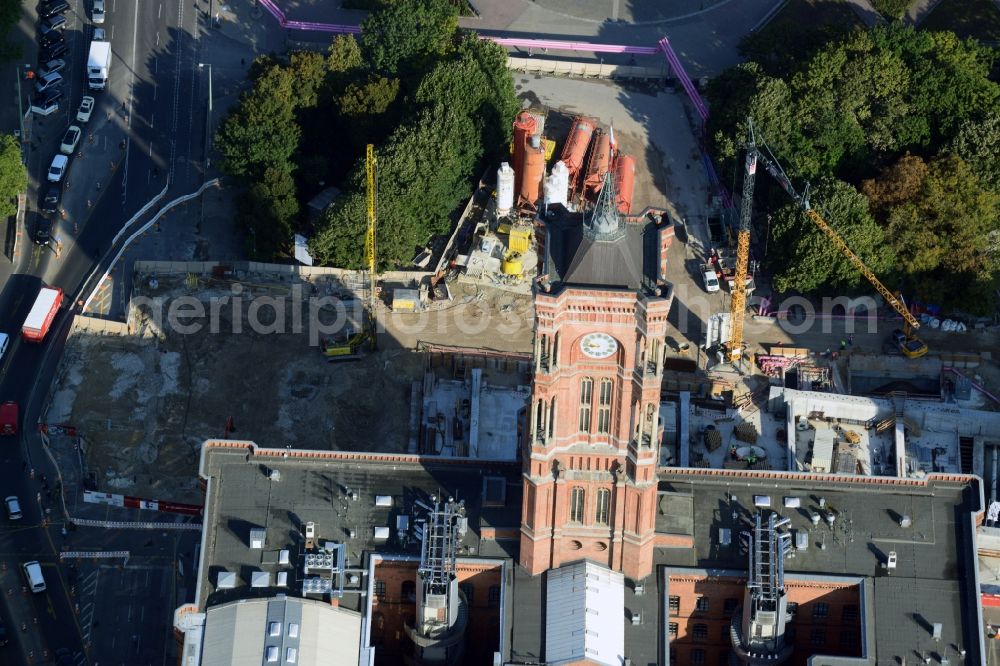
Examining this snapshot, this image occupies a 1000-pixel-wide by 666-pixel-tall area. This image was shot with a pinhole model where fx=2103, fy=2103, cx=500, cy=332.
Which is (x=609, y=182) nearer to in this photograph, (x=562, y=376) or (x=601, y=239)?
(x=601, y=239)

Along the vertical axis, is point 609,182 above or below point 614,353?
above

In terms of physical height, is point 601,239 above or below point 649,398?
above

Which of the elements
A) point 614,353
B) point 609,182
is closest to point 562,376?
point 614,353

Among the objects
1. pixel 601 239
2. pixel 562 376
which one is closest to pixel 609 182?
pixel 601 239

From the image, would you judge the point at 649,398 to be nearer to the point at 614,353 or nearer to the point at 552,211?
the point at 614,353

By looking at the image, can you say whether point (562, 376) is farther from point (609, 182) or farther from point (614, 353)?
point (609, 182)
